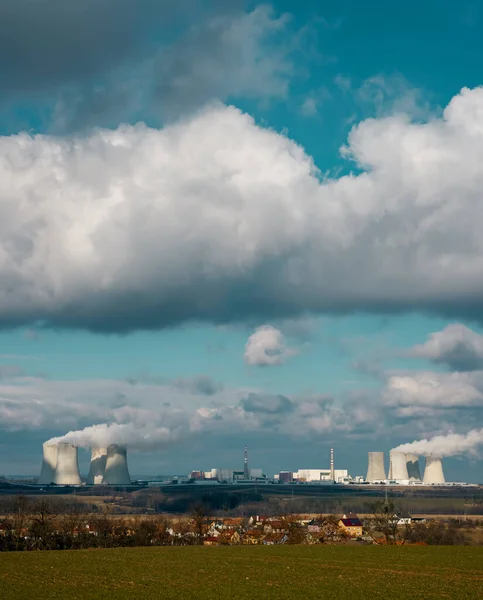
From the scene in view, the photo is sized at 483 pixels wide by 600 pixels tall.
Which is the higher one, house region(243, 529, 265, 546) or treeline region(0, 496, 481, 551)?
treeline region(0, 496, 481, 551)

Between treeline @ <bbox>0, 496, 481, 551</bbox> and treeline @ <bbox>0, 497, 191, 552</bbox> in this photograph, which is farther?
treeline @ <bbox>0, 496, 481, 551</bbox>

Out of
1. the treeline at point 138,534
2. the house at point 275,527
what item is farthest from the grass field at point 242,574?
the house at point 275,527

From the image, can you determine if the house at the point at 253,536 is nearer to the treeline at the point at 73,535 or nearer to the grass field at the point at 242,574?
the treeline at the point at 73,535

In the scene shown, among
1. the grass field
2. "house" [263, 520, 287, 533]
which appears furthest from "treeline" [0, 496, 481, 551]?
the grass field

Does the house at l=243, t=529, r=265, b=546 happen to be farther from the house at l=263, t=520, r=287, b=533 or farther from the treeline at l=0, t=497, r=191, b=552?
the treeline at l=0, t=497, r=191, b=552

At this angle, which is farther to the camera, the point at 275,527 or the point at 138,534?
the point at 275,527

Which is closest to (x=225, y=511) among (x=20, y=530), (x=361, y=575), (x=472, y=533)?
(x=472, y=533)

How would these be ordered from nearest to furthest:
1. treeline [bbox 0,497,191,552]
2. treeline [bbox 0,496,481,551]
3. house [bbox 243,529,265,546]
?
treeline [bbox 0,497,191,552] → treeline [bbox 0,496,481,551] → house [bbox 243,529,265,546]

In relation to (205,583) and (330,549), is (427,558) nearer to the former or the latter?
(330,549)

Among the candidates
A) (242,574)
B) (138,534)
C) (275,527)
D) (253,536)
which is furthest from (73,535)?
(242,574)

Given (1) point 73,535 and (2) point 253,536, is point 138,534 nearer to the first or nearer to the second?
(1) point 73,535

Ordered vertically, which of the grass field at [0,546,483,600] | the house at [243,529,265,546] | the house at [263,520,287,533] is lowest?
the house at [243,529,265,546]
